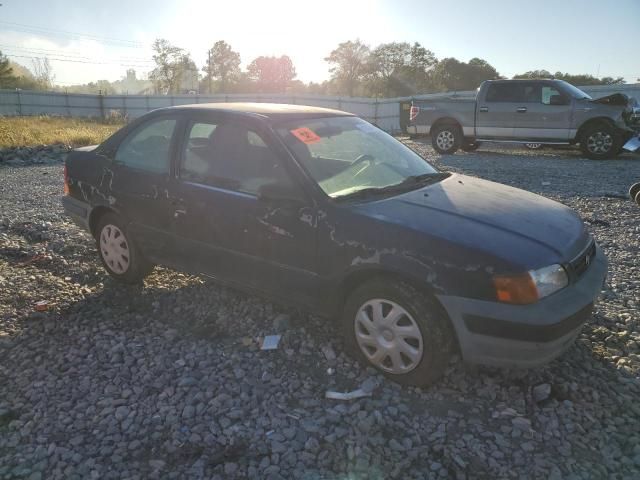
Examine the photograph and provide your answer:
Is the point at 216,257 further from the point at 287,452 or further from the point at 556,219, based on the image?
the point at 556,219

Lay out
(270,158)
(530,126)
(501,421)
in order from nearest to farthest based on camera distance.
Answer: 1. (501,421)
2. (270,158)
3. (530,126)

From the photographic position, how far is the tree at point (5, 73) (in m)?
53.1

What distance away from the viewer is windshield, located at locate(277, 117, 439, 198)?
3291mm

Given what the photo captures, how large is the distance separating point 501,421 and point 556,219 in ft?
4.37

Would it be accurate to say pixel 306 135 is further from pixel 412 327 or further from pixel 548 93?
pixel 548 93

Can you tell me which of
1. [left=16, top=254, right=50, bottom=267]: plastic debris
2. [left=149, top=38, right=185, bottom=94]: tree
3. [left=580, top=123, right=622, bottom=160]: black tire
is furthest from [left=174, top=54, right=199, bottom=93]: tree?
[left=16, top=254, right=50, bottom=267]: plastic debris

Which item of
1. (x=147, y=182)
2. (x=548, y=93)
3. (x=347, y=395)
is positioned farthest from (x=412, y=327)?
(x=548, y=93)

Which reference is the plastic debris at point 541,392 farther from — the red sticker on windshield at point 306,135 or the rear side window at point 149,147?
the rear side window at point 149,147

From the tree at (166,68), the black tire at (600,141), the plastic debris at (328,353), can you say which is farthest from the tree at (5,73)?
the plastic debris at (328,353)

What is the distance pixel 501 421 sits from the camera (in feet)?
8.82

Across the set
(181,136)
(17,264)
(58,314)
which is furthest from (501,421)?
(17,264)

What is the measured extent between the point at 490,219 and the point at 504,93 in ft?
37.3

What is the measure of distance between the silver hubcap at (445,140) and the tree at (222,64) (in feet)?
211

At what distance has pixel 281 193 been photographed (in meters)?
3.16
